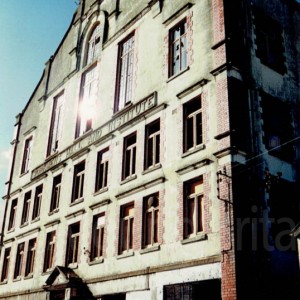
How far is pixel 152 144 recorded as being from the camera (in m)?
18.0

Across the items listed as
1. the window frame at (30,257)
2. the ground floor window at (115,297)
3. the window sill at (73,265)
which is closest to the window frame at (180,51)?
the ground floor window at (115,297)

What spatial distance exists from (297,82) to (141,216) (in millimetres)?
8529

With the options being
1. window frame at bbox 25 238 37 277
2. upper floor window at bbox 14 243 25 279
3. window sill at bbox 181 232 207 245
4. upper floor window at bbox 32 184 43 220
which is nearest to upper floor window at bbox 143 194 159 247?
window sill at bbox 181 232 207 245

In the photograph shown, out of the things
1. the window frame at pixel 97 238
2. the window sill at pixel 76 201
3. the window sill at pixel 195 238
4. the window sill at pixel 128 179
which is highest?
the window sill at pixel 128 179

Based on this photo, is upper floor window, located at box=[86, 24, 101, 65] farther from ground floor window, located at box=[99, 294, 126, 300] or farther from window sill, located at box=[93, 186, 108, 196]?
ground floor window, located at box=[99, 294, 126, 300]

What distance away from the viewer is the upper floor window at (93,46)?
2480cm

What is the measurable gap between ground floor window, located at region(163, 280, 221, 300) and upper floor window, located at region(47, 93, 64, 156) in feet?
43.2

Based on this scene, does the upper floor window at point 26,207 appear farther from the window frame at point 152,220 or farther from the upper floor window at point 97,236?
the window frame at point 152,220

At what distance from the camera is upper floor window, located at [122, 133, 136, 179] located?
18672mm

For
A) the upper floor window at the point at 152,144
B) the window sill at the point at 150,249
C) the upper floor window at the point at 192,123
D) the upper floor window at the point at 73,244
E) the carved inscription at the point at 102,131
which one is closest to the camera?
the window sill at the point at 150,249

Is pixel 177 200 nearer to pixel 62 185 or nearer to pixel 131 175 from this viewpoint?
pixel 131 175

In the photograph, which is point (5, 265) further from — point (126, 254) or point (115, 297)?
point (126, 254)

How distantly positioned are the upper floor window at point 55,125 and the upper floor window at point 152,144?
339 inches

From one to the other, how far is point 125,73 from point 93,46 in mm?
4855
